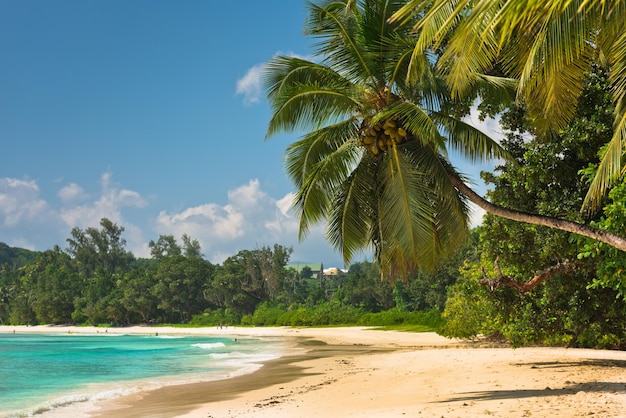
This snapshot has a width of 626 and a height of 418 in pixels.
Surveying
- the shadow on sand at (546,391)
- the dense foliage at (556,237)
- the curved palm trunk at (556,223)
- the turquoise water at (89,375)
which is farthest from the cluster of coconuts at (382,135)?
the turquoise water at (89,375)

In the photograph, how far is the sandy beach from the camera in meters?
9.33

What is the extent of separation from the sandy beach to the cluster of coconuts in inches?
169

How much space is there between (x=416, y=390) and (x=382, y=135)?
6168 millimetres

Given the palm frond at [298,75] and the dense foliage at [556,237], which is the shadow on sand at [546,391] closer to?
the dense foliage at [556,237]

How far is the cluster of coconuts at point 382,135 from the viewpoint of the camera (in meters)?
9.31

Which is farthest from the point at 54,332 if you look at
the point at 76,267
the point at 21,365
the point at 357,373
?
the point at 357,373

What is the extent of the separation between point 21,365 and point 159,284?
140 feet

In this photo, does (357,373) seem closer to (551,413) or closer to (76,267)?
(551,413)

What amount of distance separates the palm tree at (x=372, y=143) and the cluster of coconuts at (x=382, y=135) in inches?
0.7

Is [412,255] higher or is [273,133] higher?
[273,133]

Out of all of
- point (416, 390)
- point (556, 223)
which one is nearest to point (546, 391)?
point (416, 390)

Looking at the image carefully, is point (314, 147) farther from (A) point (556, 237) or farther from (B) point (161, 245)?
(B) point (161, 245)

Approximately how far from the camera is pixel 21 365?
3369 cm

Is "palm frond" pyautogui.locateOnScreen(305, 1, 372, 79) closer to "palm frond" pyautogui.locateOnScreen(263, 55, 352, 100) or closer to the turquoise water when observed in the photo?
"palm frond" pyautogui.locateOnScreen(263, 55, 352, 100)
